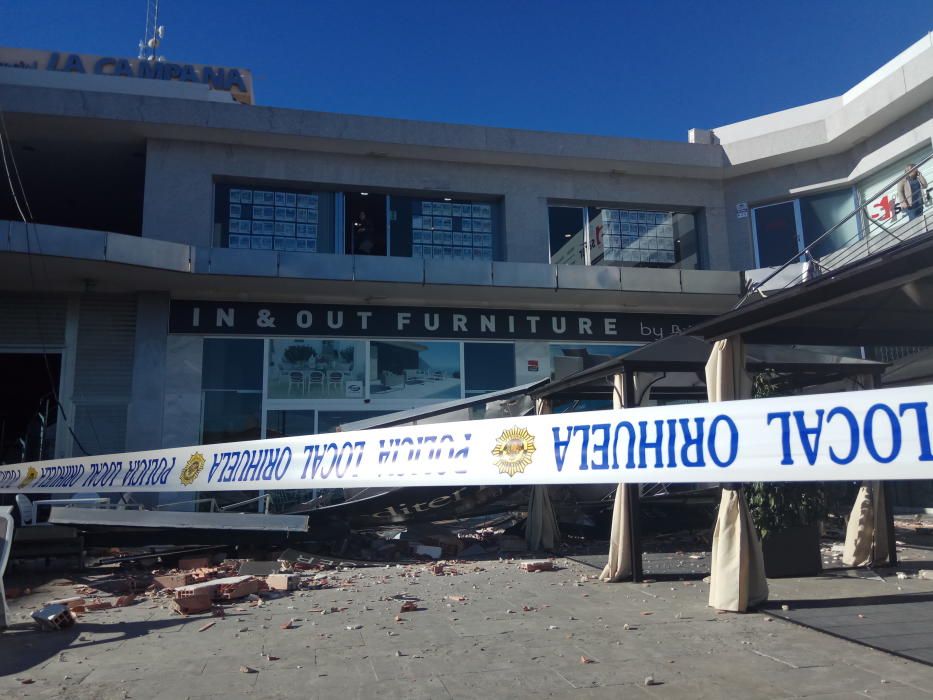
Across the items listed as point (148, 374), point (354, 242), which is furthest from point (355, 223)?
point (148, 374)

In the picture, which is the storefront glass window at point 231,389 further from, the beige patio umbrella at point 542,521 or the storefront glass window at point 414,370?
the beige patio umbrella at point 542,521

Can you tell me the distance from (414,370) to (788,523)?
10.0m

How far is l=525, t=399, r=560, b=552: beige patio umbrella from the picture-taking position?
37.6 ft

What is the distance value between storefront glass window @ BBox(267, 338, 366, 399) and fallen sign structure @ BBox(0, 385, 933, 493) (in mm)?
8516

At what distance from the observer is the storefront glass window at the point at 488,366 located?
56.3ft

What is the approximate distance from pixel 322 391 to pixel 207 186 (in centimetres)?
532

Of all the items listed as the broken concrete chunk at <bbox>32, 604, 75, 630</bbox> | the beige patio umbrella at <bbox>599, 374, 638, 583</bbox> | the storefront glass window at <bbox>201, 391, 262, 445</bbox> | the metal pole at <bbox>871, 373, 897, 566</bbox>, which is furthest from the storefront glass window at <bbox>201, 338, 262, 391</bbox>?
the metal pole at <bbox>871, 373, 897, 566</bbox>

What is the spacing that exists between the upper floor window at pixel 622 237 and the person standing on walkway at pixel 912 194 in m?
4.96

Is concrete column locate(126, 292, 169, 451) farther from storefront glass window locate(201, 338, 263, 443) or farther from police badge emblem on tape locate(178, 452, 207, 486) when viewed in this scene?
police badge emblem on tape locate(178, 452, 207, 486)

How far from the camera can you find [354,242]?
16.9m

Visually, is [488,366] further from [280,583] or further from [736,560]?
[736,560]

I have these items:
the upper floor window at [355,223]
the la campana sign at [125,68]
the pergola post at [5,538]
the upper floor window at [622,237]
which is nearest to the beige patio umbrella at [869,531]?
the pergola post at [5,538]

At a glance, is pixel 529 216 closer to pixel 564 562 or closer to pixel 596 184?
pixel 596 184

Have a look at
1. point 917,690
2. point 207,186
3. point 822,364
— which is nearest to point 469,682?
point 917,690
